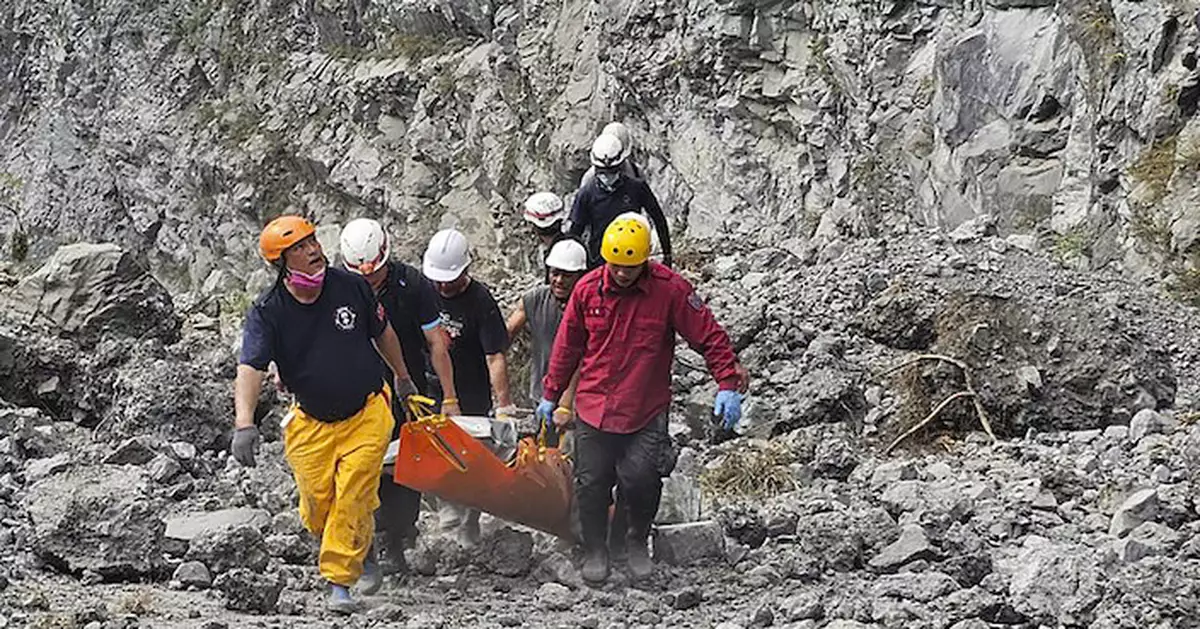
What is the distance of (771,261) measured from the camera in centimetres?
1320

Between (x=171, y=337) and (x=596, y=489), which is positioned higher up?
(x=596, y=489)

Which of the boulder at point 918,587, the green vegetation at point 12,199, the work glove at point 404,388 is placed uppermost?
the work glove at point 404,388

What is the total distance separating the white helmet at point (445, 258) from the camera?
256 inches

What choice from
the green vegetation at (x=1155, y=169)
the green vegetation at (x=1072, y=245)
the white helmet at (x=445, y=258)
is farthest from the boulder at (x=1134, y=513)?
the green vegetation at (x=1072, y=245)

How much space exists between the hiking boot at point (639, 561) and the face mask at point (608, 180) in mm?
3111

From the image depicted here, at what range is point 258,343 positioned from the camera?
218 inches

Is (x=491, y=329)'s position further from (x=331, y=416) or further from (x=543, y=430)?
(x=331, y=416)

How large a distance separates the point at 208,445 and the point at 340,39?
16.9 meters

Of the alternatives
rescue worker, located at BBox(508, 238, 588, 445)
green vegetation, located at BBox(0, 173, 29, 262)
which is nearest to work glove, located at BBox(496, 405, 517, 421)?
rescue worker, located at BBox(508, 238, 588, 445)

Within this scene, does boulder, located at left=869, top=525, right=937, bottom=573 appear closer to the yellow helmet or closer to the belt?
the yellow helmet

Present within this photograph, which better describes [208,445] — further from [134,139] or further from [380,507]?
[134,139]

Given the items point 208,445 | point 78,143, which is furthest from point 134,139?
point 208,445

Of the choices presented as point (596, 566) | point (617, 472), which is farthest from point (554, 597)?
point (617, 472)

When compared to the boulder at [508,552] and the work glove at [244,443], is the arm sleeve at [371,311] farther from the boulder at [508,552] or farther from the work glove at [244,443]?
the boulder at [508,552]
